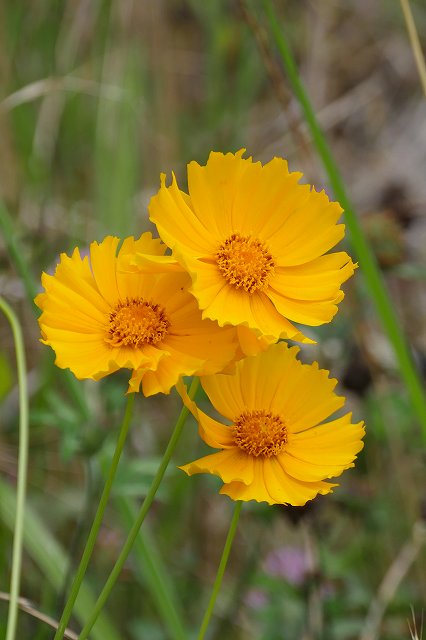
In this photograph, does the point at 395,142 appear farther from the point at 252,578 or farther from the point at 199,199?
the point at 199,199

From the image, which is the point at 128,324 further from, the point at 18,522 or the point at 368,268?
the point at 368,268

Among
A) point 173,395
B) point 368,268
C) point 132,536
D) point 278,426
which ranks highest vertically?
point 173,395

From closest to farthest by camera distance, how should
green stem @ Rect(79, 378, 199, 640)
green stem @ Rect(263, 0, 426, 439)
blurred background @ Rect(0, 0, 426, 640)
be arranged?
1. green stem @ Rect(79, 378, 199, 640)
2. green stem @ Rect(263, 0, 426, 439)
3. blurred background @ Rect(0, 0, 426, 640)

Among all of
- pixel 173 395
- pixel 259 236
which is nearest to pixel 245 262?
pixel 259 236

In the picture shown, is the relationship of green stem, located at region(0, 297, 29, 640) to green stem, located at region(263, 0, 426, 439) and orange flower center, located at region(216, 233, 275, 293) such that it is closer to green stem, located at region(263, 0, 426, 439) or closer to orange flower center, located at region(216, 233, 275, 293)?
orange flower center, located at region(216, 233, 275, 293)

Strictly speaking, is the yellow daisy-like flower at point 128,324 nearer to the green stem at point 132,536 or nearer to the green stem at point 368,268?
the green stem at point 132,536

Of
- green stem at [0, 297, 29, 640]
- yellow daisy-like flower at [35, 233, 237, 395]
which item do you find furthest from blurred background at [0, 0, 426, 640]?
yellow daisy-like flower at [35, 233, 237, 395]
